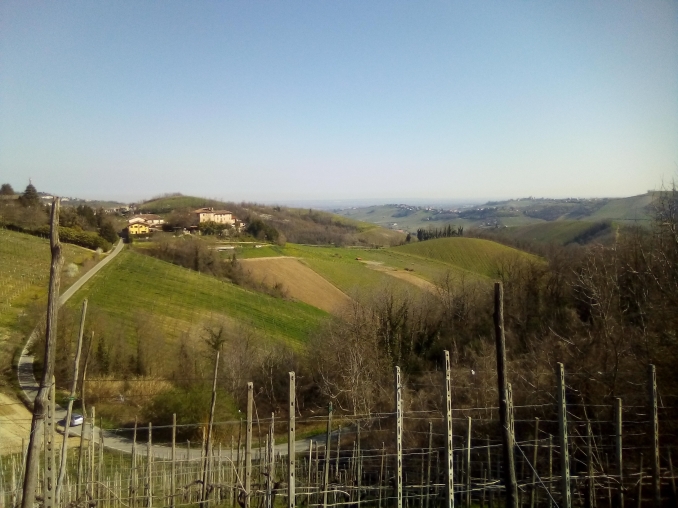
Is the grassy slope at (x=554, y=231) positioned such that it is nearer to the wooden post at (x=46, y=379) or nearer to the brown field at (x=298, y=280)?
the brown field at (x=298, y=280)

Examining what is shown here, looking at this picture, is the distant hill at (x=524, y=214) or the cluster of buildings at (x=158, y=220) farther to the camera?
the distant hill at (x=524, y=214)

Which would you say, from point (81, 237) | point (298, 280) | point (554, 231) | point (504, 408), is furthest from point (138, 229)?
point (554, 231)

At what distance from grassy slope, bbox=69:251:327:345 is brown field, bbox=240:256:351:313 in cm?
156

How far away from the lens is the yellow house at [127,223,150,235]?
1518 inches

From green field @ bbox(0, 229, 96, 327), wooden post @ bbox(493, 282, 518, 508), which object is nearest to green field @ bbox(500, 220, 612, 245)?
green field @ bbox(0, 229, 96, 327)

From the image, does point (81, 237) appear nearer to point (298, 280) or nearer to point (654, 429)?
point (298, 280)

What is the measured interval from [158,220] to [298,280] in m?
17.2

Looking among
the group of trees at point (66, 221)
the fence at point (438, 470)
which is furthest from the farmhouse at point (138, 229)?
the fence at point (438, 470)

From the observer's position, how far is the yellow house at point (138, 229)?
127 ft

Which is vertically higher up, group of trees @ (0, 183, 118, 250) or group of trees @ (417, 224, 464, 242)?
group of trees @ (0, 183, 118, 250)

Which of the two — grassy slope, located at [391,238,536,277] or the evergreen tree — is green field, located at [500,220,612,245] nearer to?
grassy slope, located at [391,238,536,277]

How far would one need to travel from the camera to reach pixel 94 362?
16281 mm

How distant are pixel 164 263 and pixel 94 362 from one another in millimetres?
17343

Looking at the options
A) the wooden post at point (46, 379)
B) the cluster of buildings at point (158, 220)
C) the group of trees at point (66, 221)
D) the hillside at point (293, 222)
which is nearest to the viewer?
the wooden post at point (46, 379)
